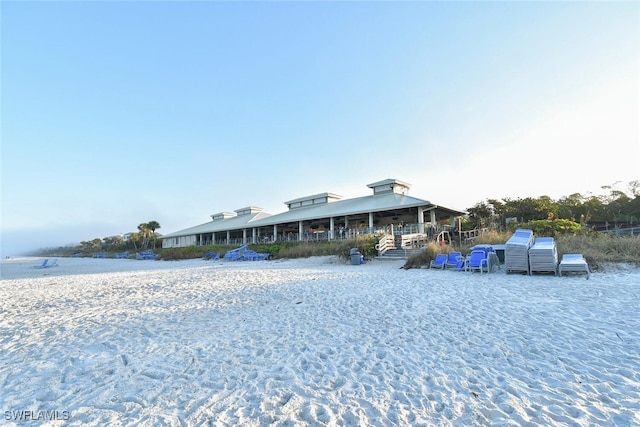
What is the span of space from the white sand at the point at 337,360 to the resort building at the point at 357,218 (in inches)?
509

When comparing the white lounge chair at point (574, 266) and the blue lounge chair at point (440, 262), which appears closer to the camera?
the white lounge chair at point (574, 266)

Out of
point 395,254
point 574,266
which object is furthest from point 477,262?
point 395,254

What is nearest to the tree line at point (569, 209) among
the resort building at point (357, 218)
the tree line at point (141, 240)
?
the resort building at point (357, 218)

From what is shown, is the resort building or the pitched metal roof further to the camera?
the pitched metal roof

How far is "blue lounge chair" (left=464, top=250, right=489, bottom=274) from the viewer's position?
10.1 m

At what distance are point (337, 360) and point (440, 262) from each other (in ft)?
28.4

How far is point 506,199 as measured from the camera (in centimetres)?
3147

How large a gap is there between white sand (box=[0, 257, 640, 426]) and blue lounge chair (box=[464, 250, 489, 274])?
2.86 metres

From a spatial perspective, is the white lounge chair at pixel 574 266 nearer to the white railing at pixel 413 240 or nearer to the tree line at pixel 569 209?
the white railing at pixel 413 240

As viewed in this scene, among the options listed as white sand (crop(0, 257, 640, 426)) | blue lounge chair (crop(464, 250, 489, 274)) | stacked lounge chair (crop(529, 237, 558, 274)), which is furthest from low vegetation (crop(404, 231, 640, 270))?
white sand (crop(0, 257, 640, 426))

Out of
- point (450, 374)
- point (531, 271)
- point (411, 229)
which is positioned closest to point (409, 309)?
point (450, 374)

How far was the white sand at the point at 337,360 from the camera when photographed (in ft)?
9.26

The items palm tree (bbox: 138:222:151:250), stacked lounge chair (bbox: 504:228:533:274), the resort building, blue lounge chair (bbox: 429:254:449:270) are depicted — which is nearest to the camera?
stacked lounge chair (bbox: 504:228:533:274)

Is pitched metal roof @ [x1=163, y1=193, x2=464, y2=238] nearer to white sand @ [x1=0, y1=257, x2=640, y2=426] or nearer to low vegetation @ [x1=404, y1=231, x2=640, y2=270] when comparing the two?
low vegetation @ [x1=404, y1=231, x2=640, y2=270]
